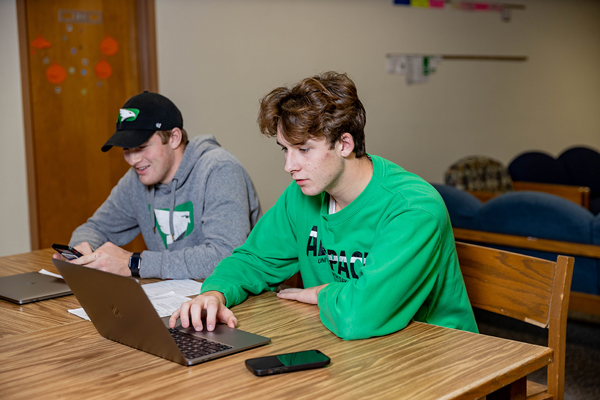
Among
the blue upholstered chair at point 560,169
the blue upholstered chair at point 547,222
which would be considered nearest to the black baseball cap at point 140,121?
the blue upholstered chair at point 547,222

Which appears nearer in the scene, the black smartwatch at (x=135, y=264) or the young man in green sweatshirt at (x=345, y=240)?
the young man in green sweatshirt at (x=345, y=240)

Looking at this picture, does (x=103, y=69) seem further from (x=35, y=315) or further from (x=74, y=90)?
(x=35, y=315)

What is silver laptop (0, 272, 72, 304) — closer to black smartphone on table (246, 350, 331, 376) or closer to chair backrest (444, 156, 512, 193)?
black smartphone on table (246, 350, 331, 376)

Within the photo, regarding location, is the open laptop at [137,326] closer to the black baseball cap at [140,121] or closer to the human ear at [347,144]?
the human ear at [347,144]

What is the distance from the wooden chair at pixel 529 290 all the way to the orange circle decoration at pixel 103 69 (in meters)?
3.04

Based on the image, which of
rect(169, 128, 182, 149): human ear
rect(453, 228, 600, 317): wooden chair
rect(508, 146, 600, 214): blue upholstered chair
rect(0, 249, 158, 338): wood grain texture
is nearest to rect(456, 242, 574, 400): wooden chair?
rect(0, 249, 158, 338): wood grain texture

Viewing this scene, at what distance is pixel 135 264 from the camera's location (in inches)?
67.5

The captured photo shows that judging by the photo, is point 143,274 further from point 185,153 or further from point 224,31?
point 224,31

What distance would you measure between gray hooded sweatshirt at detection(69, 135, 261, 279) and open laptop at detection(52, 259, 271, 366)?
0.52 meters

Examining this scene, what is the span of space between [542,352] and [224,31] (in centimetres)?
368

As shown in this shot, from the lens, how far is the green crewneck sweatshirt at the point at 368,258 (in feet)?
3.90

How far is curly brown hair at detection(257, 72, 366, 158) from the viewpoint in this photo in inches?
52.2

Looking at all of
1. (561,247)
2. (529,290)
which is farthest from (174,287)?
(561,247)

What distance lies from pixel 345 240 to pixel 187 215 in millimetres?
786
